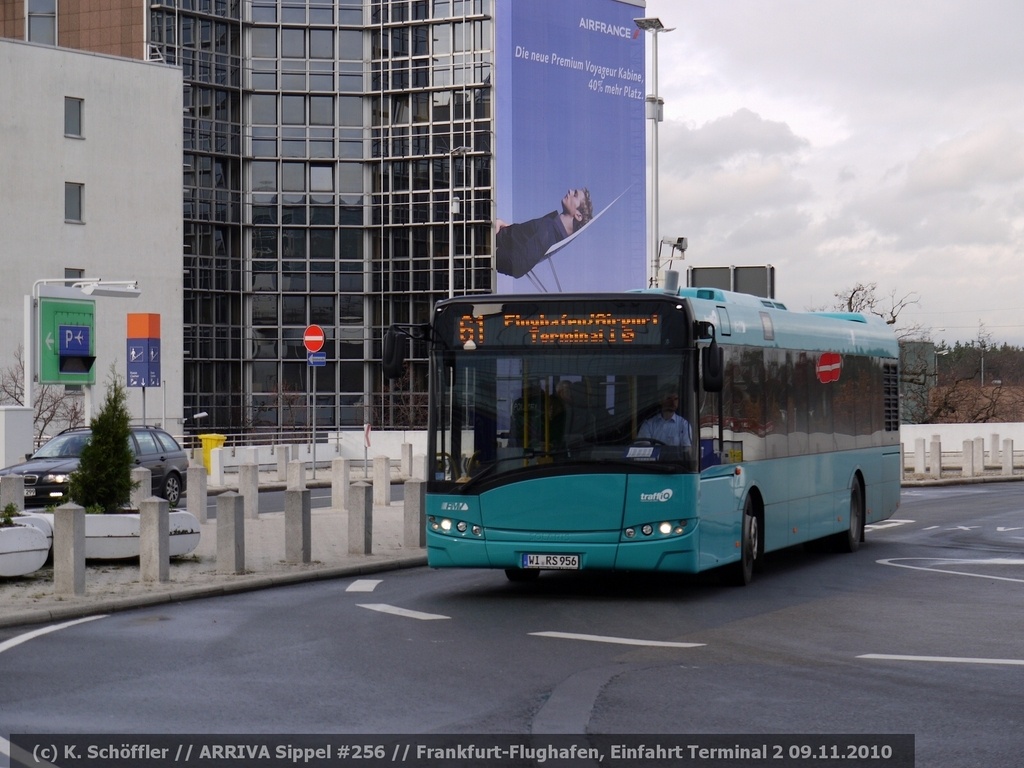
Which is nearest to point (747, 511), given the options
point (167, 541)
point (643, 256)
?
point (167, 541)

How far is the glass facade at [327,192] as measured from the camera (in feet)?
241

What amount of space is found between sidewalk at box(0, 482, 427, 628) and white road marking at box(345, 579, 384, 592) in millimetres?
517

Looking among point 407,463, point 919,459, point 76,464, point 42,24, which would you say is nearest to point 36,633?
point 76,464

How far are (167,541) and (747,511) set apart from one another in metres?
5.87

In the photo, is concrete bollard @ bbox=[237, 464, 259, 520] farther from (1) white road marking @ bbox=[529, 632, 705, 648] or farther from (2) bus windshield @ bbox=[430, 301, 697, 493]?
(1) white road marking @ bbox=[529, 632, 705, 648]

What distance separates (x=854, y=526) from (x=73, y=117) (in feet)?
156

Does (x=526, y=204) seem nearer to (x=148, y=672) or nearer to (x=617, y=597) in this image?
(x=617, y=597)

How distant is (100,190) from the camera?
203ft

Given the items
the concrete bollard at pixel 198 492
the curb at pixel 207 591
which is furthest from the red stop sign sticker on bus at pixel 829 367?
the concrete bollard at pixel 198 492

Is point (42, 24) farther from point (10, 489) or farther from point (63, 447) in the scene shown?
point (10, 489)

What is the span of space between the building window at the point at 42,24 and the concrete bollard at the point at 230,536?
61.0 m

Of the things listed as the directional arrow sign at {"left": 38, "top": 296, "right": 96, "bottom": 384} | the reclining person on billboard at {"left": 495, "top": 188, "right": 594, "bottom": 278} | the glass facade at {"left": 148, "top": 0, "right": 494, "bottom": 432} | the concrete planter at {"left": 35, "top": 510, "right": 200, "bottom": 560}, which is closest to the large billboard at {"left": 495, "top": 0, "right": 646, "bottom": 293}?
the reclining person on billboard at {"left": 495, "top": 188, "right": 594, "bottom": 278}

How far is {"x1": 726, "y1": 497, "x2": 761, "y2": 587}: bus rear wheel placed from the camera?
52.3 ft

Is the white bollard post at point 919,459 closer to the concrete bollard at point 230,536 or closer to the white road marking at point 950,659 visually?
the concrete bollard at point 230,536
